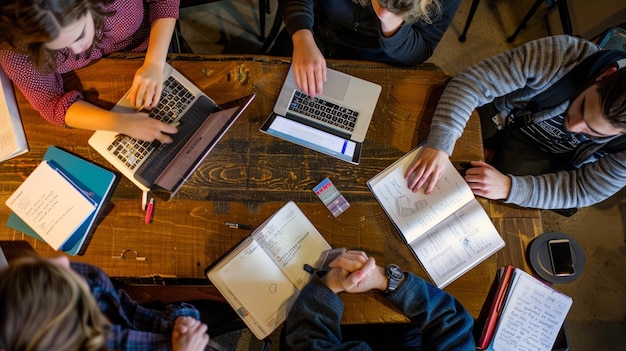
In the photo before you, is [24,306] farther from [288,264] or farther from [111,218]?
[288,264]

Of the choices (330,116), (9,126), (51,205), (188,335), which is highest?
(330,116)

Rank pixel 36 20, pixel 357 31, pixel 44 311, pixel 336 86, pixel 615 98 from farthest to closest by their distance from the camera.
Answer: pixel 357 31, pixel 336 86, pixel 615 98, pixel 36 20, pixel 44 311

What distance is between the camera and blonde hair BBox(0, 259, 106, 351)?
30.7 inches

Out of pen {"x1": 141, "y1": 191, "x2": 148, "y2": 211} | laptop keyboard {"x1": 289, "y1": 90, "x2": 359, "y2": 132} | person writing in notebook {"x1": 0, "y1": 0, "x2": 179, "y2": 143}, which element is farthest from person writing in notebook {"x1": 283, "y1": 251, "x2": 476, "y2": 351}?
person writing in notebook {"x1": 0, "y1": 0, "x2": 179, "y2": 143}

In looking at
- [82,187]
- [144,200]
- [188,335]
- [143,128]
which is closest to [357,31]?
[143,128]

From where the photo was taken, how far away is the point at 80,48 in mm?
1106

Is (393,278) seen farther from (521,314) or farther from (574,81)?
(574,81)

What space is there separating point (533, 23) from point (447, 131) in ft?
5.12

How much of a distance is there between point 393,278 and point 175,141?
2.33ft

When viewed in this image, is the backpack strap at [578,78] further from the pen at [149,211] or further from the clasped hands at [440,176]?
the pen at [149,211]

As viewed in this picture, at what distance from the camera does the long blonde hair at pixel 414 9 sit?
1137mm

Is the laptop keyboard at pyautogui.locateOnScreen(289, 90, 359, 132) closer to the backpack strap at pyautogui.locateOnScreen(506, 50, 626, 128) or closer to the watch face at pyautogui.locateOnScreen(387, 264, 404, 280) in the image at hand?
the watch face at pyautogui.locateOnScreen(387, 264, 404, 280)

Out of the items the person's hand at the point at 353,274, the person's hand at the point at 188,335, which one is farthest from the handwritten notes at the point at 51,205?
the person's hand at the point at 353,274

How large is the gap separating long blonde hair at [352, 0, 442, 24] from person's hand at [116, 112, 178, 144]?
70cm
